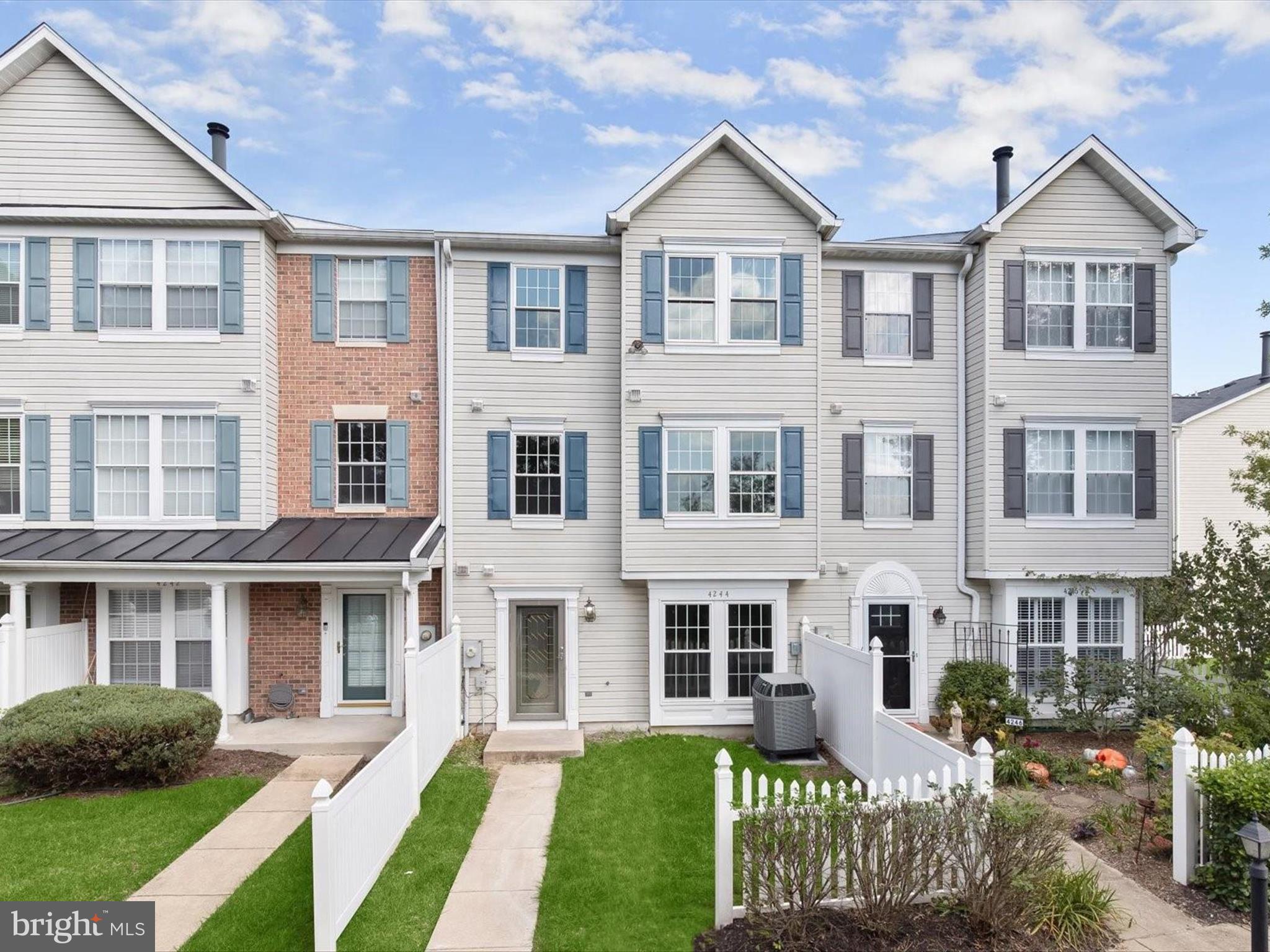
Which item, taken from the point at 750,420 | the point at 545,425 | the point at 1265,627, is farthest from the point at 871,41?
the point at 1265,627

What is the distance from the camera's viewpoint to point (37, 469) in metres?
10.8

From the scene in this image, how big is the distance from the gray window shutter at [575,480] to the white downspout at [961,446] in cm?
680

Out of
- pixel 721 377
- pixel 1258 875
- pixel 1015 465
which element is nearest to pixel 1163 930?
pixel 1258 875

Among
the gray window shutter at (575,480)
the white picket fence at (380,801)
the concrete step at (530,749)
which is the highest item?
the gray window shutter at (575,480)

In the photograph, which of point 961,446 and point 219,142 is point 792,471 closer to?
point 961,446

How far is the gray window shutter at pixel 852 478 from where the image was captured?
11.8m

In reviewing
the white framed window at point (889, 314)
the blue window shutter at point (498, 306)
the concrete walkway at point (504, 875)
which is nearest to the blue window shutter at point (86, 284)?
the blue window shutter at point (498, 306)

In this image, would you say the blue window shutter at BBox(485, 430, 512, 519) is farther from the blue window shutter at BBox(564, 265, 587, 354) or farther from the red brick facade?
the blue window shutter at BBox(564, 265, 587, 354)

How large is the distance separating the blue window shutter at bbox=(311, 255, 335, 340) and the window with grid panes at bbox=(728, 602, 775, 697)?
8.45 m

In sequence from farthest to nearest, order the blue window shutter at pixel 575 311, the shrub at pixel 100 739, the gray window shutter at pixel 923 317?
the gray window shutter at pixel 923 317, the blue window shutter at pixel 575 311, the shrub at pixel 100 739

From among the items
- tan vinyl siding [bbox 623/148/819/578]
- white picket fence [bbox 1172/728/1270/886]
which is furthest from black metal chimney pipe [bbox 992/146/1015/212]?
white picket fence [bbox 1172/728/1270/886]

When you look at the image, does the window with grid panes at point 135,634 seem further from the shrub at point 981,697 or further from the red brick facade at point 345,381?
the shrub at point 981,697

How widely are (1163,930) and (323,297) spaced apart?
43.4 ft

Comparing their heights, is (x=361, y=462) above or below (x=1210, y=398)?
below
